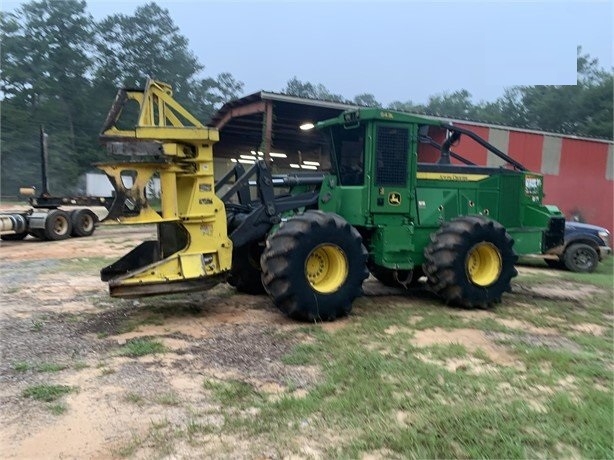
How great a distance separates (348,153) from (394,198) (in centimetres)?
88

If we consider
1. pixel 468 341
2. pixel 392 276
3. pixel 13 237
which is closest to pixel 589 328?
pixel 468 341

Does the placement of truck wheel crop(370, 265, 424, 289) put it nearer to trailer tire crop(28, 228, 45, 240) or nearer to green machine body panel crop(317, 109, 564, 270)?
green machine body panel crop(317, 109, 564, 270)

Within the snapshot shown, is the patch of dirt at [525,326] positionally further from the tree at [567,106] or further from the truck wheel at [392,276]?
the tree at [567,106]

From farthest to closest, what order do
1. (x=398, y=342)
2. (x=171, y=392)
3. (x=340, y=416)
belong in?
(x=398, y=342) → (x=171, y=392) → (x=340, y=416)

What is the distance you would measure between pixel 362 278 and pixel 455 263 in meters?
1.31

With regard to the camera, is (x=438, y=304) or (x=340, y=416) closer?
(x=340, y=416)

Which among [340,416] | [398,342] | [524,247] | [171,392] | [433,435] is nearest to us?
[433,435]

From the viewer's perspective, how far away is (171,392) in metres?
3.73

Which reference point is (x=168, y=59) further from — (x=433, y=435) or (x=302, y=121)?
(x=433, y=435)

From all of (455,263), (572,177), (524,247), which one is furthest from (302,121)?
(455,263)

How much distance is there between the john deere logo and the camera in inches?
265

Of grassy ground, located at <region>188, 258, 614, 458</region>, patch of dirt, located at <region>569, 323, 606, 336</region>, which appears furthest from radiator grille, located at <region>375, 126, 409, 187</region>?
patch of dirt, located at <region>569, 323, 606, 336</region>

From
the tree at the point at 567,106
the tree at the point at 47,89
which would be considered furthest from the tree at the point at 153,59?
the tree at the point at 567,106

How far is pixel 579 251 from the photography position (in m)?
12.1
